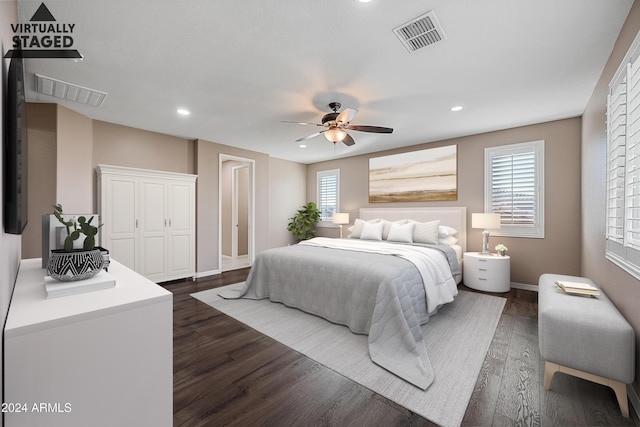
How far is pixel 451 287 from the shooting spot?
10.5 ft

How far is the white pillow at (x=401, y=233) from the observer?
424 cm

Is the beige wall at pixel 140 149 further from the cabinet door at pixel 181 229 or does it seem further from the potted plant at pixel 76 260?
the potted plant at pixel 76 260

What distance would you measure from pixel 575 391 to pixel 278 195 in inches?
224

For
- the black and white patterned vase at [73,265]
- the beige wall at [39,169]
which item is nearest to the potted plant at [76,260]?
the black and white patterned vase at [73,265]

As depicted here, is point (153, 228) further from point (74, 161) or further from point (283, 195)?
point (283, 195)

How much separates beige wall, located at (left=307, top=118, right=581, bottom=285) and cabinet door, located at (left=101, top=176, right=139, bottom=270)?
512 cm

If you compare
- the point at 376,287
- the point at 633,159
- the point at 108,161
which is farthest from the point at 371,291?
the point at 108,161

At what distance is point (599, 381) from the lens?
1640 mm

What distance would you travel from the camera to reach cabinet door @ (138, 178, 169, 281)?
4.07 m

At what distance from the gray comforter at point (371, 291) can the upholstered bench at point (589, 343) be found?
0.83 meters

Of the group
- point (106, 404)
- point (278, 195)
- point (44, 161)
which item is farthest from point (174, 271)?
point (106, 404)

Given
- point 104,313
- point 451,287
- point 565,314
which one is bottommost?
point 451,287

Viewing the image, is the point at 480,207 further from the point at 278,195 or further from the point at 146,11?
the point at 146,11

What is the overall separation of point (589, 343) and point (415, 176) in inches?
151
